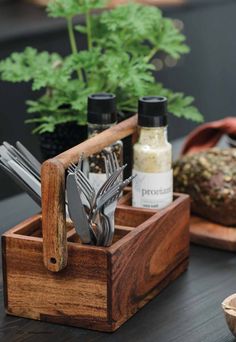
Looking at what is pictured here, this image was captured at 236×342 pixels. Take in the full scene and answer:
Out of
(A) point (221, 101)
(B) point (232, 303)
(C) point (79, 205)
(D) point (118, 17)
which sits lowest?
(A) point (221, 101)

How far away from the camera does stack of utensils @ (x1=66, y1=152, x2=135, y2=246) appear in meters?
1.14

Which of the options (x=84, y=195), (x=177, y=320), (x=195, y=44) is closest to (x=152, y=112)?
(x=84, y=195)

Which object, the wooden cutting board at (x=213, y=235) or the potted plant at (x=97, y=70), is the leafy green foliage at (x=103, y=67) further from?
the wooden cutting board at (x=213, y=235)

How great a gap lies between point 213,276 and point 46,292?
0.91ft

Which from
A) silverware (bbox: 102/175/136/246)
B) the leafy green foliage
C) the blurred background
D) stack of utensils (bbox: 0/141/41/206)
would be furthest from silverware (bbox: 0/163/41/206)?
the blurred background

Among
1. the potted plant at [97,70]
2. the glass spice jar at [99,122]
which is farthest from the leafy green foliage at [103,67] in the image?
the glass spice jar at [99,122]

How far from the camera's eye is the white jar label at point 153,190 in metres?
1.33

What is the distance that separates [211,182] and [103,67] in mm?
263

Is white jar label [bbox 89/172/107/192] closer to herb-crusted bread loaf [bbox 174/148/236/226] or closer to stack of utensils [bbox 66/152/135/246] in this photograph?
stack of utensils [bbox 66/152/135/246]

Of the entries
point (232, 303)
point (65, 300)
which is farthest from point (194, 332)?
point (65, 300)

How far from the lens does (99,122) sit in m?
1.33

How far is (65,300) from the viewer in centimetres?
120

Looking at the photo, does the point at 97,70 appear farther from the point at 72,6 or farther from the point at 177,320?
the point at 177,320

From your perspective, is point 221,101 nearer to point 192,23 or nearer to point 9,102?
point 192,23
